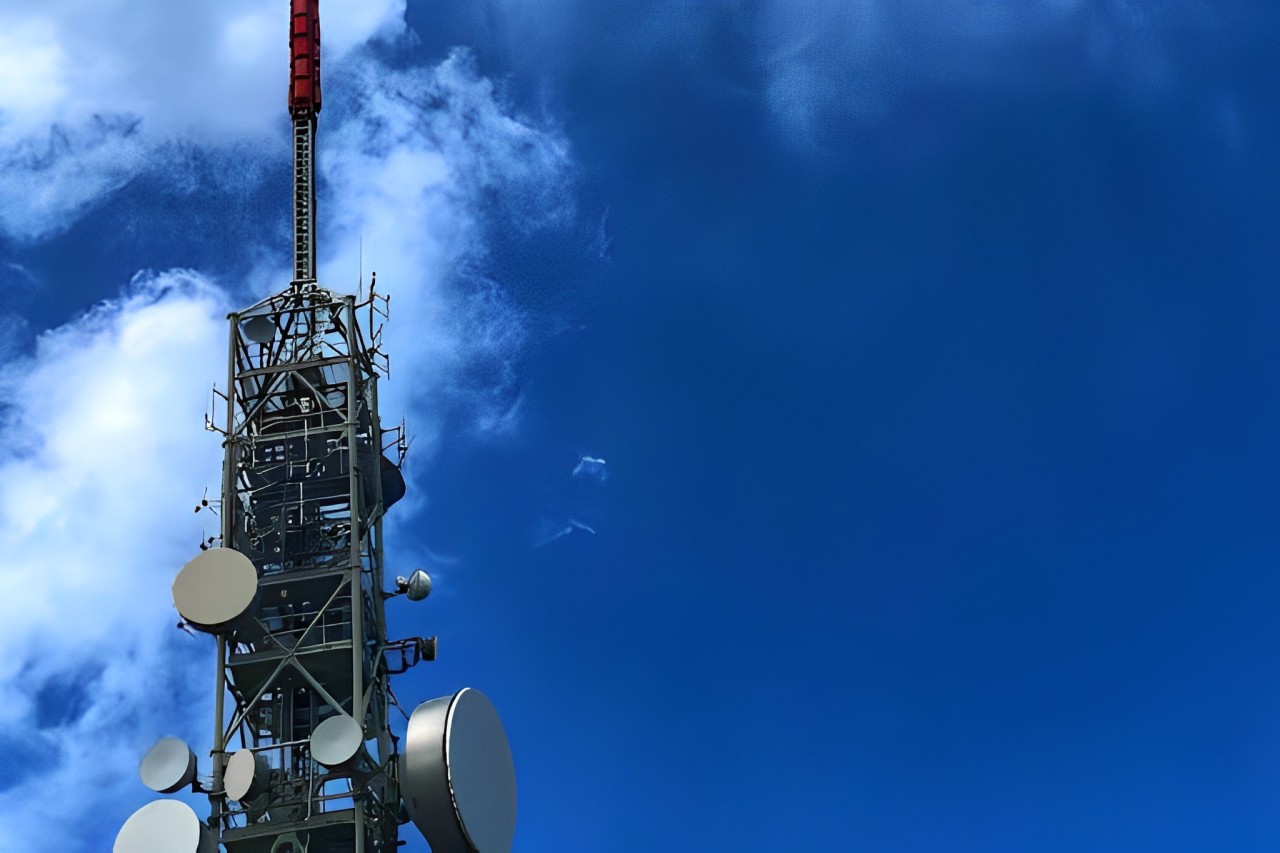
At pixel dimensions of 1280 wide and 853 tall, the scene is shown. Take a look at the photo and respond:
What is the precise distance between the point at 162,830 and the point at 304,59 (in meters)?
36.4

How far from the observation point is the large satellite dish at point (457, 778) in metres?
55.0

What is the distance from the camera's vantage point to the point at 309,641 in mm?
62188

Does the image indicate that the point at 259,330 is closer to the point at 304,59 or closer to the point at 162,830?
the point at 304,59

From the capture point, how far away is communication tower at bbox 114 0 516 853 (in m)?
56.6

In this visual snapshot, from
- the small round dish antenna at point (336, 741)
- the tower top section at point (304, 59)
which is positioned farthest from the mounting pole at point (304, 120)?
the small round dish antenna at point (336, 741)

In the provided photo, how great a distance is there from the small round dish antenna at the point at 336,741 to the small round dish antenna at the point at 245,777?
2.64 m

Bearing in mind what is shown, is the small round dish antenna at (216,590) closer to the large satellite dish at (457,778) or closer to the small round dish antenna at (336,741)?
the small round dish antenna at (336,741)

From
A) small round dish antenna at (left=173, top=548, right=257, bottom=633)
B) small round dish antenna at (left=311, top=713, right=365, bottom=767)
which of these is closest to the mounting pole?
small round dish antenna at (left=173, top=548, right=257, bottom=633)

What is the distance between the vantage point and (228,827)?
5894 centimetres

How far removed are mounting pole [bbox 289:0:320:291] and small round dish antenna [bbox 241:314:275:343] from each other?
7.47 ft

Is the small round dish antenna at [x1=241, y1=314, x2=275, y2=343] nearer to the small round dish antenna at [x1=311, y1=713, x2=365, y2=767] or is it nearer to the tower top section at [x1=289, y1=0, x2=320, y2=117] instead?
the tower top section at [x1=289, y1=0, x2=320, y2=117]

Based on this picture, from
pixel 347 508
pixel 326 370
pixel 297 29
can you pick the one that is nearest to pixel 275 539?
pixel 347 508

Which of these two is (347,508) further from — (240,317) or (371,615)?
(240,317)

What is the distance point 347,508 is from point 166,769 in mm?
13236
